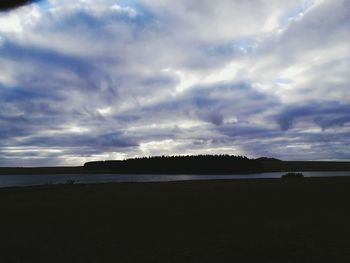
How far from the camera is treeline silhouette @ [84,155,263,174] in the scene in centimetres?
14488

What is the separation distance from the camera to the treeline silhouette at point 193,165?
144875 millimetres

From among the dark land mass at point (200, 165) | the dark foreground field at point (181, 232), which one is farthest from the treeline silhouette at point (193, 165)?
the dark foreground field at point (181, 232)

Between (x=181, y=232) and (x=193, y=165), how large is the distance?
142m

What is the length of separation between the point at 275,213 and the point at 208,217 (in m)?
3.47

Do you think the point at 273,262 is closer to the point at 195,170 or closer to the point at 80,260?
the point at 80,260

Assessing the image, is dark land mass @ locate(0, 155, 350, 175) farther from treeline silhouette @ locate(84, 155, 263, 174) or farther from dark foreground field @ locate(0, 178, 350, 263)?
dark foreground field @ locate(0, 178, 350, 263)

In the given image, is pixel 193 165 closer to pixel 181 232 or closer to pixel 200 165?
pixel 200 165

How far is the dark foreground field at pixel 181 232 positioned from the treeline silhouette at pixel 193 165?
119935mm

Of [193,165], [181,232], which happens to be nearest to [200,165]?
[193,165]

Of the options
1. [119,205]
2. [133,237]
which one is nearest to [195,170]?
[119,205]

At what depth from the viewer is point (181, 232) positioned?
44.1ft

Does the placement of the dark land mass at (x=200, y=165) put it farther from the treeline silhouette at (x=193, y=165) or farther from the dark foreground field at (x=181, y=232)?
the dark foreground field at (x=181, y=232)

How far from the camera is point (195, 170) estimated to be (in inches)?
5989

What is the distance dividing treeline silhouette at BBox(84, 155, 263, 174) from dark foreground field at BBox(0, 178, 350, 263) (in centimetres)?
11993
